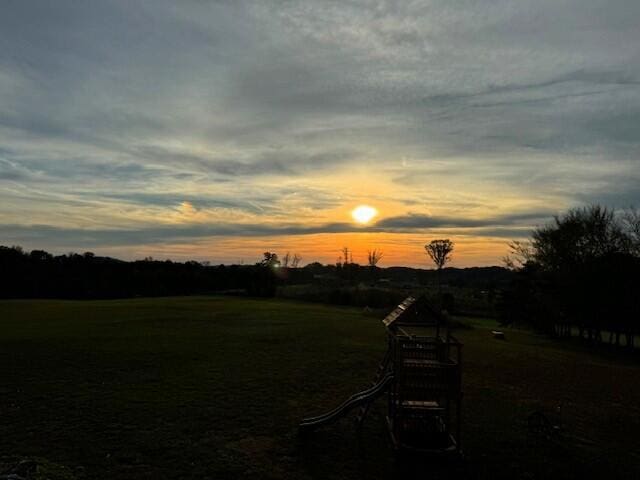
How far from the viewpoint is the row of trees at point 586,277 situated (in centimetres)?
3944

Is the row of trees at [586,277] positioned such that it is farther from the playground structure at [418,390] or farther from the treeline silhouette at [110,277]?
the treeline silhouette at [110,277]

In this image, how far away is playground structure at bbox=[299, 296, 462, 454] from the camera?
497 inches

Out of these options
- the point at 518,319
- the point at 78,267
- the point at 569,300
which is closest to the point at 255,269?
the point at 78,267

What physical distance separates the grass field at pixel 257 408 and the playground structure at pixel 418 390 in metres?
0.59

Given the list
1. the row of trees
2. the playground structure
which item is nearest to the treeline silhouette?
the row of trees

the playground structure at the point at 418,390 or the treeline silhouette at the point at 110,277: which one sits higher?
the treeline silhouette at the point at 110,277

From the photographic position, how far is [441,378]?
12711 mm

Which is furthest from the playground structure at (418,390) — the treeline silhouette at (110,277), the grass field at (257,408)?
the treeline silhouette at (110,277)

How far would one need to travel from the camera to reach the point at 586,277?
41.5 metres

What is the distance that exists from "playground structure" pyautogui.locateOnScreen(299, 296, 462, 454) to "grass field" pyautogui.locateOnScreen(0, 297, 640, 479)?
0.59m

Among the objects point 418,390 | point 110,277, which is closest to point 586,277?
point 418,390

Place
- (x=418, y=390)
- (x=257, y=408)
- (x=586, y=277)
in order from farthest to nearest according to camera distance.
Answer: (x=586, y=277) < (x=257, y=408) < (x=418, y=390)

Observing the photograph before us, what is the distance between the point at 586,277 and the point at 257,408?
35414 mm

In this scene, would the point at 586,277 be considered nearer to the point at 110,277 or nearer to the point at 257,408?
the point at 257,408
